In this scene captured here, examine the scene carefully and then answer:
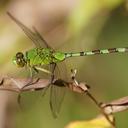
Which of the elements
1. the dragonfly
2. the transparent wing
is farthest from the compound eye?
the transparent wing

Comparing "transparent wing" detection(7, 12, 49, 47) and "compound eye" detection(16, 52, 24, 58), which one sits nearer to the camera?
"compound eye" detection(16, 52, 24, 58)

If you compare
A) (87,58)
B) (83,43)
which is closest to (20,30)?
(83,43)

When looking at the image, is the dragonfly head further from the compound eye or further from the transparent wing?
the transparent wing

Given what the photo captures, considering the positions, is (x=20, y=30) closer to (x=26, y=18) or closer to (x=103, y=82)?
(x=26, y=18)

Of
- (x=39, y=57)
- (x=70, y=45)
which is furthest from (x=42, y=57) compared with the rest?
(x=70, y=45)

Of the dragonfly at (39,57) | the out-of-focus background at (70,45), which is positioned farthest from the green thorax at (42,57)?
the out-of-focus background at (70,45)
